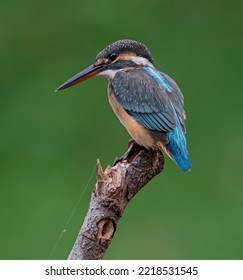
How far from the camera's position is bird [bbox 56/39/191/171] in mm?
2459

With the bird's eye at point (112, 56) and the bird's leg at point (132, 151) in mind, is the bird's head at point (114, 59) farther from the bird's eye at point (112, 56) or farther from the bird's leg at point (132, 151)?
the bird's leg at point (132, 151)

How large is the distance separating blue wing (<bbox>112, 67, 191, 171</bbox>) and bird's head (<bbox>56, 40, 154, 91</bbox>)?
0.10ft

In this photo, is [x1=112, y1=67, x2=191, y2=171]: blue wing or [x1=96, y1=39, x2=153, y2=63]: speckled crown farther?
[x1=96, y1=39, x2=153, y2=63]: speckled crown

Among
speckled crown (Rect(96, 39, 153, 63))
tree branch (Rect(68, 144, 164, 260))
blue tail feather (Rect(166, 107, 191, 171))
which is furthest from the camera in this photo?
speckled crown (Rect(96, 39, 153, 63))

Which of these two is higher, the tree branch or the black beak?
the black beak

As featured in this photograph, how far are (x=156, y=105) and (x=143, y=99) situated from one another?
0.05 m

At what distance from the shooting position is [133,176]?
7.33ft

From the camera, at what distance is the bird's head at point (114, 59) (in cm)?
264

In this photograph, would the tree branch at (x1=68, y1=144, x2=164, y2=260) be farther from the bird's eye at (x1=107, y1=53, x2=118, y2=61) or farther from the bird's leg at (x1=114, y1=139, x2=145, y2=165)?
the bird's eye at (x1=107, y1=53, x2=118, y2=61)

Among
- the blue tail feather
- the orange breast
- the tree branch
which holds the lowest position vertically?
the tree branch

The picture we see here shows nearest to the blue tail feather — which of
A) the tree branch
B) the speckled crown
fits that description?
the tree branch
